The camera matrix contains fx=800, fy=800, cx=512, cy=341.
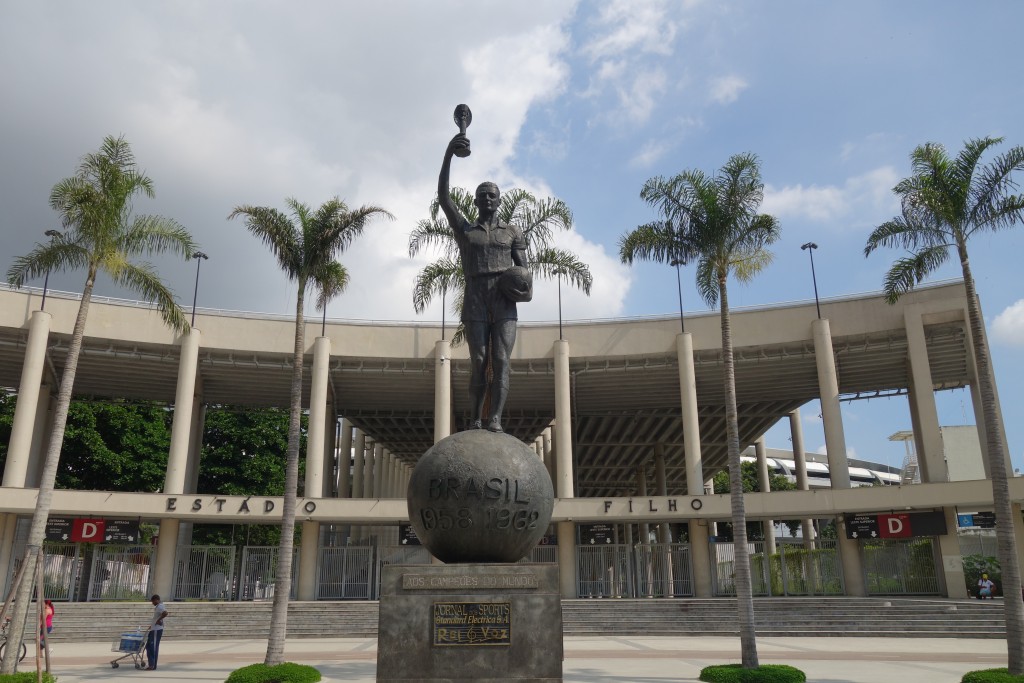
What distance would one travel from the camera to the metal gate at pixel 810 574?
29.4 m

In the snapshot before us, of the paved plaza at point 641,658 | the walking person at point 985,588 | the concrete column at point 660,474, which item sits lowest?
the paved plaza at point 641,658

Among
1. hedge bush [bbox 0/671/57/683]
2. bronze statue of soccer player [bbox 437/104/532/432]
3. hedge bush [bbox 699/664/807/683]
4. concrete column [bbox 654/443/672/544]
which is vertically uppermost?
concrete column [bbox 654/443/672/544]

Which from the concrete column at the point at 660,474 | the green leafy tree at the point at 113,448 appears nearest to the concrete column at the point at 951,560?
the concrete column at the point at 660,474

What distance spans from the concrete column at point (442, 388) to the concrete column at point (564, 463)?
4.32 m

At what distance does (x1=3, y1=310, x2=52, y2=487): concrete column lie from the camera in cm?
2792

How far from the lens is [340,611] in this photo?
87.2 feet

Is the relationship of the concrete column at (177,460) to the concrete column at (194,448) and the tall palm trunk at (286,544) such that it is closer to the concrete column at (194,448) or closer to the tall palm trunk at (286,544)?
the concrete column at (194,448)

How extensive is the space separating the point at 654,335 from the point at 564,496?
751 cm

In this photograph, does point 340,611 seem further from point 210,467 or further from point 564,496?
point 210,467

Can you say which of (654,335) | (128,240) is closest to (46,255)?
(128,240)

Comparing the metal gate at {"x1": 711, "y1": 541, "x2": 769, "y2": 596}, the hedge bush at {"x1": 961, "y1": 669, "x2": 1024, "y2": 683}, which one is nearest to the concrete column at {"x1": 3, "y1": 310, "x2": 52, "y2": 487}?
the metal gate at {"x1": 711, "y1": 541, "x2": 769, "y2": 596}

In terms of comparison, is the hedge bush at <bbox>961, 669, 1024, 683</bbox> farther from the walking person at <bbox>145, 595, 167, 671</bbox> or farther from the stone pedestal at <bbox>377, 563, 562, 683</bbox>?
the walking person at <bbox>145, 595, 167, 671</bbox>

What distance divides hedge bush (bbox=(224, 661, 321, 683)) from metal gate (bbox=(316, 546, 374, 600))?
56.9ft

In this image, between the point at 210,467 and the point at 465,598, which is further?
the point at 210,467
